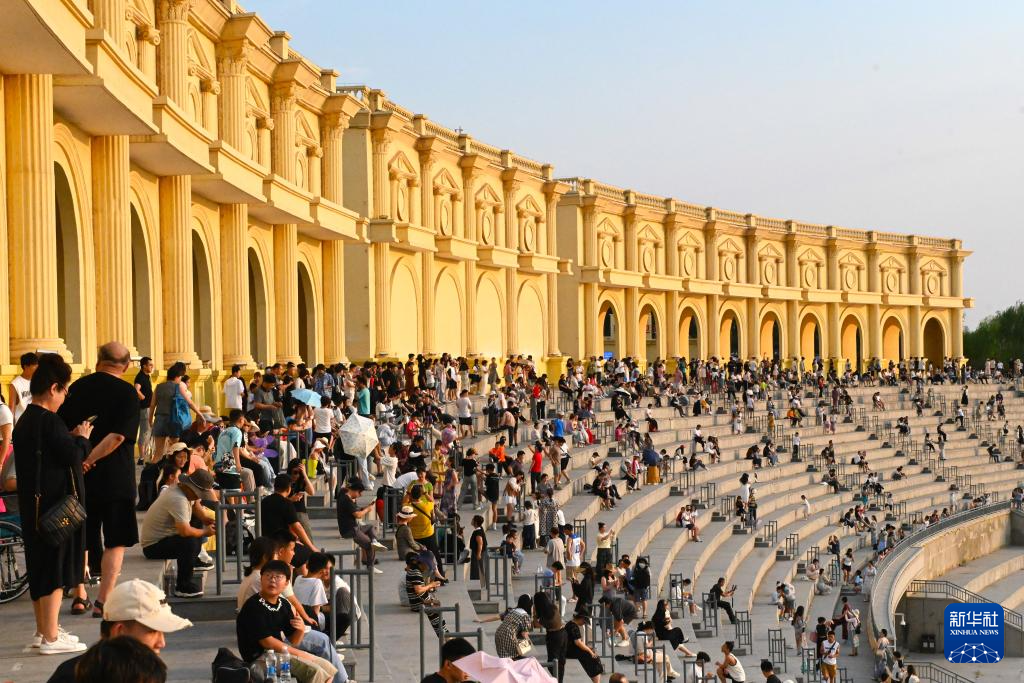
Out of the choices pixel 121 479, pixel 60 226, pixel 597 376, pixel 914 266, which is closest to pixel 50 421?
pixel 121 479

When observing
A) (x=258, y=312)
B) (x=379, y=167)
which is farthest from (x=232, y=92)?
(x=379, y=167)

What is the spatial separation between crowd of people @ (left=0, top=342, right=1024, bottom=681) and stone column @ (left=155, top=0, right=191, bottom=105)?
16.8 ft

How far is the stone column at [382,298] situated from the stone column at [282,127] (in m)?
5.43

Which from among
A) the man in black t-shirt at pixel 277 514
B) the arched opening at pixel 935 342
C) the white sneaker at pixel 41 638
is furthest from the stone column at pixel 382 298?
the arched opening at pixel 935 342

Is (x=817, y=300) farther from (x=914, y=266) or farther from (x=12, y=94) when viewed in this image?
(x=12, y=94)

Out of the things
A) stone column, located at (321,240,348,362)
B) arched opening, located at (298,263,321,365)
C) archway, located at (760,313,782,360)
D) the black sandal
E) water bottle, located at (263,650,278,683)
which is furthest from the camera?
archway, located at (760,313,782,360)

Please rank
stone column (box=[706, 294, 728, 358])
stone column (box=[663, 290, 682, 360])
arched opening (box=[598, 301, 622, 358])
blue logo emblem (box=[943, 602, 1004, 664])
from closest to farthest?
blue logo emblem (box=[943, 602, 1004, 664]), arched opening (box=[598, 301, 622, 358]), stone column (box=[663, 290, 682, 360]), stone column (box=[706, 294, 728, 358])

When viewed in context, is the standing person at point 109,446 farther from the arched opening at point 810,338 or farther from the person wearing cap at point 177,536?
the arched opening at point 810,338

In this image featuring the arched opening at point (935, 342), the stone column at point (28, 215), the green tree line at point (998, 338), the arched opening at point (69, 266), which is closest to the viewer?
the stone column at point (28, 215)

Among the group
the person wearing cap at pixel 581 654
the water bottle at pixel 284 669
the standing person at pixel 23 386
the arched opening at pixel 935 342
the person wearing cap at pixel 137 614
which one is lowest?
the person wearing cap at pixel 581 654

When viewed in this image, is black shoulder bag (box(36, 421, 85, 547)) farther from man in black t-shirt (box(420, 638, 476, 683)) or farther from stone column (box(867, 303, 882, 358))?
stone column (box(867, 303, 882, 358))

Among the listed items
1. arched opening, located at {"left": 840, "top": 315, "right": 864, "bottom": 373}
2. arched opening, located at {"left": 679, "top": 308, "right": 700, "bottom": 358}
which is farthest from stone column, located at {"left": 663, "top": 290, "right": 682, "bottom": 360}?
arched opening, located at {"left": 840, "top": 315, "right": 864, "bottom": 373}

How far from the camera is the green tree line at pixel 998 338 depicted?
298ft

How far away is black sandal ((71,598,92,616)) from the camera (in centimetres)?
996
